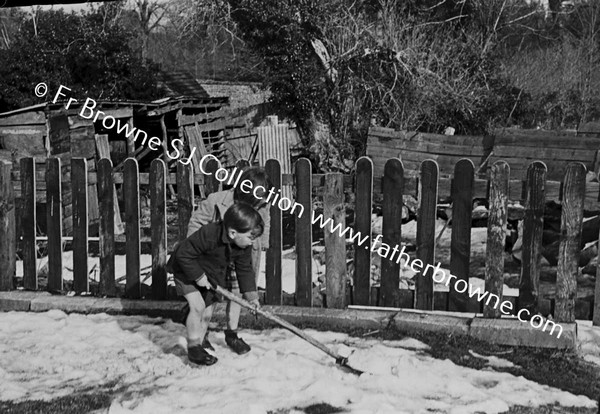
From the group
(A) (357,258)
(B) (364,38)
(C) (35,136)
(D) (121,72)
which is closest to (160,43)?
(D) (121,72)

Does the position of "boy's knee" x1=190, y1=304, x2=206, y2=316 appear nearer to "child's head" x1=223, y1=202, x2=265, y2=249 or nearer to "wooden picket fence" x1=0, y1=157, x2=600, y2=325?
"child's head" x1=223, y1=202, x2=265, y2=249

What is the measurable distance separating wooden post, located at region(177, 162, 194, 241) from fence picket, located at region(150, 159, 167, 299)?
13 cm

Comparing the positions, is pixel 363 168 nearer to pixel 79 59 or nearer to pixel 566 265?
pixel 566 265

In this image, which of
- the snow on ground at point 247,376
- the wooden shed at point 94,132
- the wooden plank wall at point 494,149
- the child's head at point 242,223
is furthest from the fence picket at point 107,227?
the wooden plank wall at point 494,149

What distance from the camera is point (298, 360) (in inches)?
185

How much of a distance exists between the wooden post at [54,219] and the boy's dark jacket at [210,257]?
188cm

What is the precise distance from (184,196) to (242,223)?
162cm

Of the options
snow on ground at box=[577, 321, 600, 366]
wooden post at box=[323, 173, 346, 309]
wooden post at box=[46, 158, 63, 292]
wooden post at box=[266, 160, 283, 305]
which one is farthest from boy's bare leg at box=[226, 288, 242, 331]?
snow on ground at box=[577, 321, 600, 366]

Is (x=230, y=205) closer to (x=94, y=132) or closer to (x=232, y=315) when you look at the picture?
(x=232, y=315)

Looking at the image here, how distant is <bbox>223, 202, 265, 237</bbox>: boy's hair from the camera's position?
434 centimetres

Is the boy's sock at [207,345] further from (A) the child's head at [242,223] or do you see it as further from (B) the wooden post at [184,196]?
(B) the wooden post at [184,196]

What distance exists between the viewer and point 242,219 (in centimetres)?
434

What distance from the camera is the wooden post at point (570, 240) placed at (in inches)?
202

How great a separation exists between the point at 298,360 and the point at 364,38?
1842 cm
